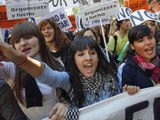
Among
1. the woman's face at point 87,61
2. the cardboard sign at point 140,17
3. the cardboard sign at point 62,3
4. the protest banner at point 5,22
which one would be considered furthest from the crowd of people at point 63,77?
the cardboard sign at point 62,3

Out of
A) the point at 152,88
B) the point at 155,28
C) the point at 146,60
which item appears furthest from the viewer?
the point at 155,28

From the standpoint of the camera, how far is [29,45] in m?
2.52

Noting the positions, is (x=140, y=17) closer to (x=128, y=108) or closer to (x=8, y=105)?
(x=128, y=108)

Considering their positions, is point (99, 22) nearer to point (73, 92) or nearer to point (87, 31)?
point (87, 31)

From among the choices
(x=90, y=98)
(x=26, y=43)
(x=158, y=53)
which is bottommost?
(x=90, y=98)

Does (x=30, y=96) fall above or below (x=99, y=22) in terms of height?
below

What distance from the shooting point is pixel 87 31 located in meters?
4.77

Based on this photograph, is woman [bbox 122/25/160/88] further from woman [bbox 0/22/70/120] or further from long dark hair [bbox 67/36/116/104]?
woman [bbox 0/22/70/120]

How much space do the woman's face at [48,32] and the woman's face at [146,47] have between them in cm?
182

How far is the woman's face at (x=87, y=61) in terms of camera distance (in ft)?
8.76

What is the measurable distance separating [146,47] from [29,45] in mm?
1012

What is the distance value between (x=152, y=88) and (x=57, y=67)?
76cm

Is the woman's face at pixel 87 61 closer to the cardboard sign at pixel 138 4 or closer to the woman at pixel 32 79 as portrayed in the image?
the woman at pixel 32 79

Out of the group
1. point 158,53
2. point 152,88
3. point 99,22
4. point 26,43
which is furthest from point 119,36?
point 26,43
